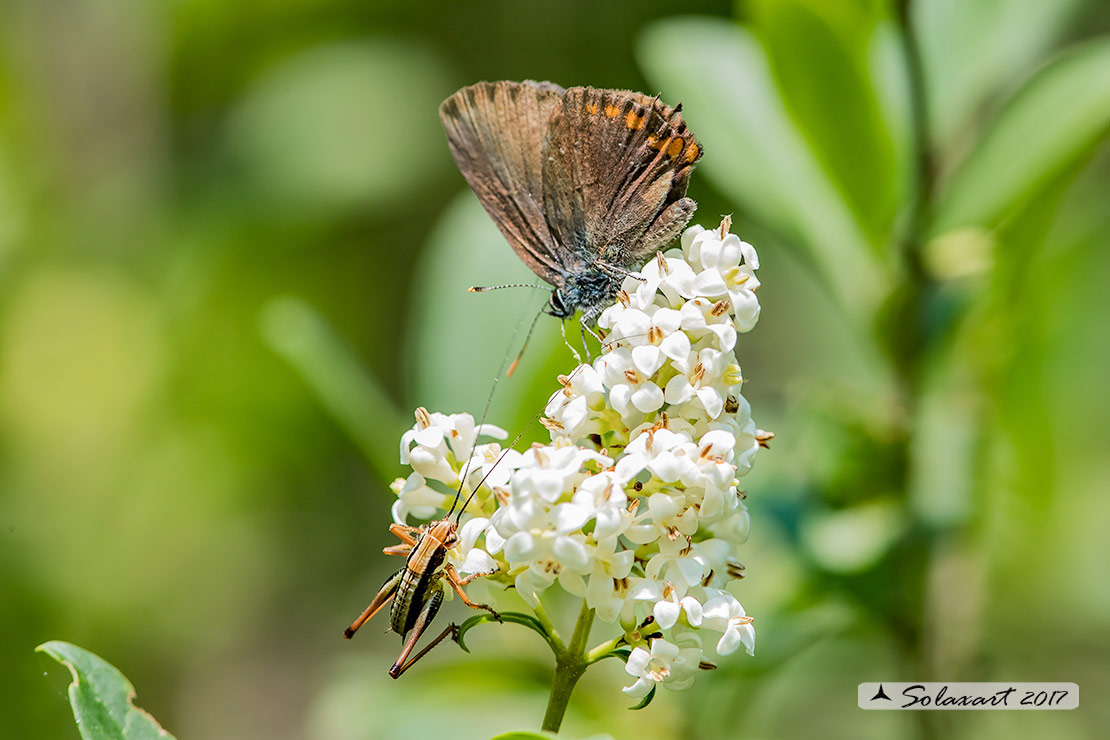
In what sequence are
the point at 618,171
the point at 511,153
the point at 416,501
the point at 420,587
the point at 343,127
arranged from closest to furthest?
the point at 420,587, the point at 416,501, the point at 618,171, the point at 511,153, the point at 343,127

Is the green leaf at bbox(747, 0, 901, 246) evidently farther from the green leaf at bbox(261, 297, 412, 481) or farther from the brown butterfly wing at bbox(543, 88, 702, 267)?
the green leaf at bbox(261, 297, 412, 481)

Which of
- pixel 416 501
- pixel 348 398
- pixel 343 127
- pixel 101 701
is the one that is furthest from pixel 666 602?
pixel 343 127

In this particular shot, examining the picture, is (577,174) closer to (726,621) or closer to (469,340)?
(469,340)

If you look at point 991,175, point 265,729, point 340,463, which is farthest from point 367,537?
point 991,175

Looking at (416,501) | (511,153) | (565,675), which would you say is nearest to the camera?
(565,675)

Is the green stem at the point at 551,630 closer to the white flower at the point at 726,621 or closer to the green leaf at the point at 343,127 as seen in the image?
the white flower at the point at 726,621

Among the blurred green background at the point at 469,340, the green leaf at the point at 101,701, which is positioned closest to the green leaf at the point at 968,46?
the blurred green background at the point at 469,340

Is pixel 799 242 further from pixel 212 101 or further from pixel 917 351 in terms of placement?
pixel 212 101

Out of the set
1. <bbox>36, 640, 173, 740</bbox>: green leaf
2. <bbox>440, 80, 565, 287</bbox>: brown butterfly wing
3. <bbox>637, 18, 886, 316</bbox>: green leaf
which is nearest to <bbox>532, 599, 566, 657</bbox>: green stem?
<bbox>36, 640, 173, 740</bbox>: green leaf
